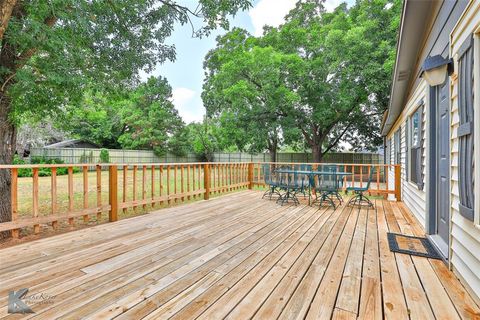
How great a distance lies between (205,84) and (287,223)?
1476 centimetres

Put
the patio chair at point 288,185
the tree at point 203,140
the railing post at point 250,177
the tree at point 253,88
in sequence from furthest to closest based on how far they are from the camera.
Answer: the tree at point 203,140 → the tree at point 253,88 → the railing post at point 250,177 → the patio chair at point 288,185

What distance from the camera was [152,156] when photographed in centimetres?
1972

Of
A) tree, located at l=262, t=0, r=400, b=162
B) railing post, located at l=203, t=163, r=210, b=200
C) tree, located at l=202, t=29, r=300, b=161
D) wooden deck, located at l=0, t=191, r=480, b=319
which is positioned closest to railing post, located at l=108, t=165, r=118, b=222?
wooden deck, located at l=0, t=191, r=480, b=319

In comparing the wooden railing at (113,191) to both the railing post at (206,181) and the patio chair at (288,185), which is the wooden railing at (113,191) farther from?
the patio chair at (288,185)

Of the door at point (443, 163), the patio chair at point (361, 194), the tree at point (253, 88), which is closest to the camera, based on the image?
the door at point (443, 163)

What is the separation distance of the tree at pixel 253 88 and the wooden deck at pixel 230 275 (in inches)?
355

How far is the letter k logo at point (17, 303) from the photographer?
1.52m

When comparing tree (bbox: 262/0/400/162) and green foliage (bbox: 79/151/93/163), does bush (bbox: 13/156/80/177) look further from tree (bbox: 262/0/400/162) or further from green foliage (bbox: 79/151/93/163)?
tree (bbox: 262/0/400/162)

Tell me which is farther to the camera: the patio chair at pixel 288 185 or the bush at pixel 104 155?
the bush at pixel 104 155

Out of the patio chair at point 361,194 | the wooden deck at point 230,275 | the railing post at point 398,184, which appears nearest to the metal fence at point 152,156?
the railing post at point 398,184

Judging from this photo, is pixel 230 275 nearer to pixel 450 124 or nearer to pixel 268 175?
pixel 450 124

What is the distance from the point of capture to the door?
93.0 inches

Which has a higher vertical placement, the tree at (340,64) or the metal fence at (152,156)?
the tree at (340,64)

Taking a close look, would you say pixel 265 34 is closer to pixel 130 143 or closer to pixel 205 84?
pixel 205 84
